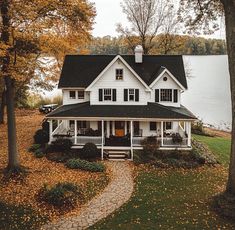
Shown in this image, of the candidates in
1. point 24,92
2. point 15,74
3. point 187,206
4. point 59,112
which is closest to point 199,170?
point 187,206

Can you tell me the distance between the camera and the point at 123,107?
3125 cm

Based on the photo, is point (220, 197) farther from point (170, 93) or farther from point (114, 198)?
point (170, 93)

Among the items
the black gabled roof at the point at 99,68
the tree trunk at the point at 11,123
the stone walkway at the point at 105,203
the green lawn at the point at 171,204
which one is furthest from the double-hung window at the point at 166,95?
the tree trunk at the point at 11,123

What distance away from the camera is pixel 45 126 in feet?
109

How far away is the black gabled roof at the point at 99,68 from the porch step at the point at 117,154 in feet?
25.1

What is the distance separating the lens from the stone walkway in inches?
630

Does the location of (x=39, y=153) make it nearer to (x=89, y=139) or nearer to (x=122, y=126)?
(x=89, y=139)

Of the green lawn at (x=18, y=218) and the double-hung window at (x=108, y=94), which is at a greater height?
the double-hung window at (x=108, y=94)

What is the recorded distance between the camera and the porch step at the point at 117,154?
28297 mm

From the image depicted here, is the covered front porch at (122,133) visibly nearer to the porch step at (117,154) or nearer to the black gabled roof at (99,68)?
the porch step at (117,154)

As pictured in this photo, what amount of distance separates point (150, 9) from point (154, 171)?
2761 cm

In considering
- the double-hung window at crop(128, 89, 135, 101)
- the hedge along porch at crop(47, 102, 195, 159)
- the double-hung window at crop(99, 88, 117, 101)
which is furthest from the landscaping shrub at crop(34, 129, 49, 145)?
the double-hung window at crop(128, 89, 135, 101)

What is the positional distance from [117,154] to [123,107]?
15.3ft

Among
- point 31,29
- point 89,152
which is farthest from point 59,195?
point 89,152
